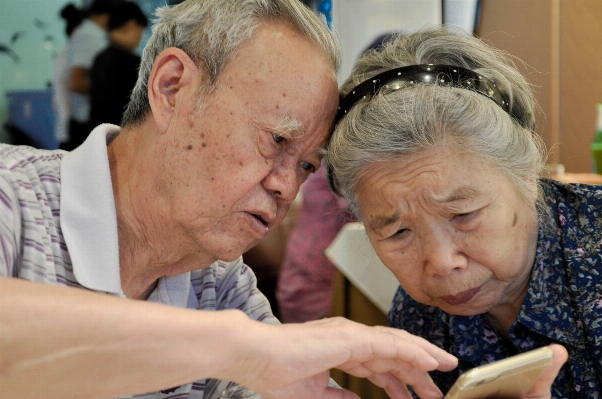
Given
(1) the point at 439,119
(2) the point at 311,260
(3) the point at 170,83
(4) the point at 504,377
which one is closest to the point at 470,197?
(1) the point at 439,119

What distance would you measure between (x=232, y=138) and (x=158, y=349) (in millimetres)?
592

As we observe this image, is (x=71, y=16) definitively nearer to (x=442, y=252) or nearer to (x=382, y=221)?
(x=382, y=221)

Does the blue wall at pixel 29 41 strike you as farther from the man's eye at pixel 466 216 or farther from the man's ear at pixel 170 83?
the man's eye at pixel 466 216

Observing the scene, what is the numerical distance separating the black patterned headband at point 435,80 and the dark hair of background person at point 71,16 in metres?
2.66

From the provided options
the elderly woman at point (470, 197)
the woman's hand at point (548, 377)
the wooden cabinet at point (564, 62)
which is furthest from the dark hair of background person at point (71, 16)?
the woman's hand at point (548, 377)

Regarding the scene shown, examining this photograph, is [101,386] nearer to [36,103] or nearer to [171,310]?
[171,310]

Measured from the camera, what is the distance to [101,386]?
824 millimetres

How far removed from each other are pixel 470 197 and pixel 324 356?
53cm

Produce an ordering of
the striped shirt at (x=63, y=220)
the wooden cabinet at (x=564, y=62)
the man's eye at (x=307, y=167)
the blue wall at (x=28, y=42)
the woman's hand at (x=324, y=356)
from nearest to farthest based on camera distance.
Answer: the woman's hand at (x=324, y=356), the striped shirt at (x=63, y=220), the man's eye at (x=307, y=167), the wooden cabinet at (x=564, y=62), the blue wall at (x=28, y=42)

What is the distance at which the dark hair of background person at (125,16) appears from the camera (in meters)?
3.56

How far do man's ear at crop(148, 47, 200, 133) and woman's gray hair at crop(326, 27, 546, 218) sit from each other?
0.33 metres

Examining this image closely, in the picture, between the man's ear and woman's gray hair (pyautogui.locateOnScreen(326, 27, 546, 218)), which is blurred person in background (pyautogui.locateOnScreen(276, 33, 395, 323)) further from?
the man's ear

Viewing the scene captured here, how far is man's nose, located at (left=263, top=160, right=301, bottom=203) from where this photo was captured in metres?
1.36

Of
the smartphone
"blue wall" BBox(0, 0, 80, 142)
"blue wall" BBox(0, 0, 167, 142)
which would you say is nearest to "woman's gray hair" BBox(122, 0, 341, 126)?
the smartphone
